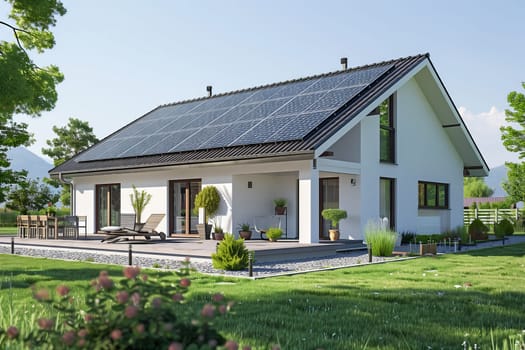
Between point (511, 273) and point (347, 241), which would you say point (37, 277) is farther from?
point (347, 241)

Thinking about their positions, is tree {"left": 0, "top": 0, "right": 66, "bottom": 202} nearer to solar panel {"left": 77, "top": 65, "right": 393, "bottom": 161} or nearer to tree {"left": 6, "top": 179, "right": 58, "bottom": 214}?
solar panel {"left": 77, "top": 65, "right": 393, "bottom": 161}

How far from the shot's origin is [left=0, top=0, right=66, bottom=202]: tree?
13.6m

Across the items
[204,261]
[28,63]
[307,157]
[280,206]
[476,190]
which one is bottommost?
[204,261]

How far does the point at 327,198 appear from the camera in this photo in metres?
18.9

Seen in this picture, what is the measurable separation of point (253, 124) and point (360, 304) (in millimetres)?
11699

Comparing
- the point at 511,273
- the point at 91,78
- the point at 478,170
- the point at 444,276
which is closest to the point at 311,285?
the point at 444,276

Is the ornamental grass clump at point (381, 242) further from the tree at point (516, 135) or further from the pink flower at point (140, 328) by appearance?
the tree at point (516, 135)

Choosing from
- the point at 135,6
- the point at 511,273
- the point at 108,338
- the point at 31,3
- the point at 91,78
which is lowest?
the point at 511,273

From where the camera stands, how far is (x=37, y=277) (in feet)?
31.5

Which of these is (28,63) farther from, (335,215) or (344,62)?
(344,62)

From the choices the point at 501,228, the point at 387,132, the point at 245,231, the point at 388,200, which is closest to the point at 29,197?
the point at 245,231

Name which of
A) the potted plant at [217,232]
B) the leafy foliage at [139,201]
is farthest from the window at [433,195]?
the leafy foliage at [139,201]

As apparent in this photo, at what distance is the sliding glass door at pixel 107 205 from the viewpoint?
22.1 m

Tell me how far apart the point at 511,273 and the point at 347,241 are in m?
6.56
